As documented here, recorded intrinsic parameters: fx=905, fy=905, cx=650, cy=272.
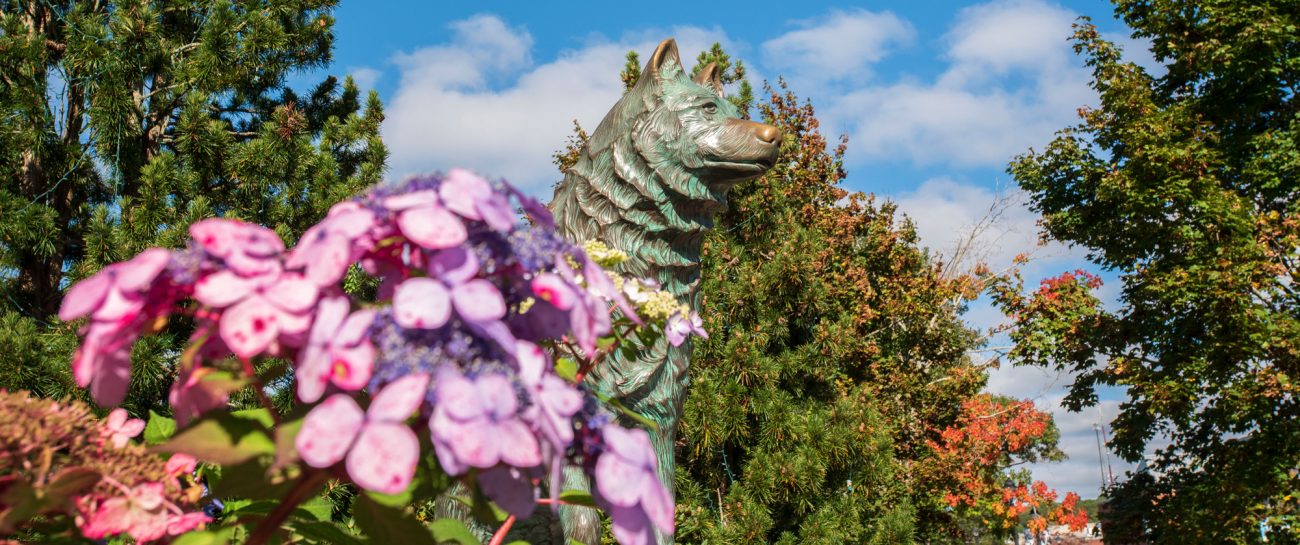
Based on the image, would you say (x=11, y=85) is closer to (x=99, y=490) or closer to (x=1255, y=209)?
(x=99, y=490)

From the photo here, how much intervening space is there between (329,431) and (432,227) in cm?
18

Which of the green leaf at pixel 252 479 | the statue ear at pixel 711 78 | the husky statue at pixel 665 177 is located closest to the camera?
the green leaf at pixel 252 479

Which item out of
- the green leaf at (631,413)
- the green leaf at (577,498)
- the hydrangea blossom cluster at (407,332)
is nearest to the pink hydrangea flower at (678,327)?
the green leaf at (631,413)

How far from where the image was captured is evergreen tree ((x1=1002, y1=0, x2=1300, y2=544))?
10.8 m

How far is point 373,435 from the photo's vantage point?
2.15 feet

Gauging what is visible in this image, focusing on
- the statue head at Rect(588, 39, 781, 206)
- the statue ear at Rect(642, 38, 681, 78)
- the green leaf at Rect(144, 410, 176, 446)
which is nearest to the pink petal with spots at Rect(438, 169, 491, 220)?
the green leaf at Rect(144, 410, 176, 446)

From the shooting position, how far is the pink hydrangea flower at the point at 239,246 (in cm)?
Answer: 73

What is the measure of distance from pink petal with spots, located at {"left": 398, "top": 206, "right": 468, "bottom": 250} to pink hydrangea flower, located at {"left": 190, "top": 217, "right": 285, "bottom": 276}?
0.37ft

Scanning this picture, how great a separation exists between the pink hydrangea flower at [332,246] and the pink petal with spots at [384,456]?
13 cm

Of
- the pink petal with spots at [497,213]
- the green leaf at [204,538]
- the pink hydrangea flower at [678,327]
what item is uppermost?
the pink hydrangea flower at [678,327]

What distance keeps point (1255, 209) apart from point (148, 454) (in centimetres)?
1468

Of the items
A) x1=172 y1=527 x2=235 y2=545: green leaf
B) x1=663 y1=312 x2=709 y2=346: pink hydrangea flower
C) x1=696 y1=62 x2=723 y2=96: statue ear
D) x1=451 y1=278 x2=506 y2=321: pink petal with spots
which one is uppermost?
x1=696 y1=62 x2=723 y2=96: statue ear

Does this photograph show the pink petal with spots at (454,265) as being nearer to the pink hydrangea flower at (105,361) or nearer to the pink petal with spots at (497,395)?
the pink petal with spots at (497,395)

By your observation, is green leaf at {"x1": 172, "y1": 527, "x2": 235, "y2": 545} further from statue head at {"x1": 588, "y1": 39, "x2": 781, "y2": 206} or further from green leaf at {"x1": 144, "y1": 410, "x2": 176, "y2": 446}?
statue head at {"x1": 588, "y1": 39, "x2": 781, "y2": 206}
